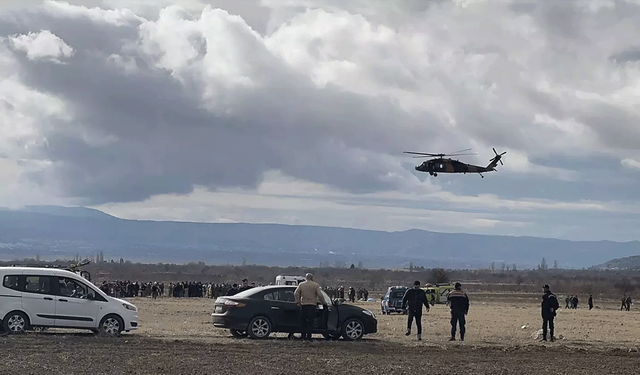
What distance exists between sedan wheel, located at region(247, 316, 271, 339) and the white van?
2.99 metres

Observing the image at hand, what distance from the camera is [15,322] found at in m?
21.4

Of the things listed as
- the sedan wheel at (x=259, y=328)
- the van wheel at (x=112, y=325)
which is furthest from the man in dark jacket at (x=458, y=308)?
the van wheel at (x=112, y=325)

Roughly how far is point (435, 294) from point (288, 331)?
1761 inches

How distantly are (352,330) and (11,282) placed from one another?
851 centimetres

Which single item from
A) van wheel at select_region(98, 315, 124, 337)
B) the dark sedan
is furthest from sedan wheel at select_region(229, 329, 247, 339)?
van wheel at select_region(98, 315, 124, 337)

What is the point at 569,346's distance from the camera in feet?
76.4

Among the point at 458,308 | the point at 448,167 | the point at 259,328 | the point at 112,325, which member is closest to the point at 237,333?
the point at 259,328

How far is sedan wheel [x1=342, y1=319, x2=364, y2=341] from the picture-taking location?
2312 centimetres

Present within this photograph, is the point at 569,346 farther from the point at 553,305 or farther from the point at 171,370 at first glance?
the point at 171,370

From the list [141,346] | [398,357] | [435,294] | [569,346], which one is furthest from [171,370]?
[435,294]

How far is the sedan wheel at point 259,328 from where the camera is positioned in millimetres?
22500

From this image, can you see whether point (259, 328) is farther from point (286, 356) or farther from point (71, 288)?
point (71, 288)

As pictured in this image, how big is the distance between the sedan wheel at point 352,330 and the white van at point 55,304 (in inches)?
211

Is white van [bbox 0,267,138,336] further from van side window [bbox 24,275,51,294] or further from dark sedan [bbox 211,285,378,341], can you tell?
dark sedan [bbox 211,285,378,341]
